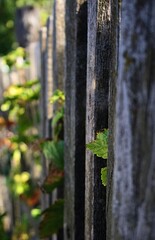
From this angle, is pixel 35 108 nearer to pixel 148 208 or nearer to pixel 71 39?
pixel 71 39

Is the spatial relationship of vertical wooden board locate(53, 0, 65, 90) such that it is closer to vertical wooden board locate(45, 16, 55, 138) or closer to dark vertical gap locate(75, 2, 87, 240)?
vertical wooden board locate(45, 16, 55, 138)

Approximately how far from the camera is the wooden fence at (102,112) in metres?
0.83

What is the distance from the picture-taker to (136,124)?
32.9 inches

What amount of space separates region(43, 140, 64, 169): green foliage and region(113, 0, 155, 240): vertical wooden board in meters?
1.15

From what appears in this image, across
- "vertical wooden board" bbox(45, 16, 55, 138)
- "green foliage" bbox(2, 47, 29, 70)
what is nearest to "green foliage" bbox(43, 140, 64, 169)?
"vertical wooden board" bbox(45, 16, 55, 138)

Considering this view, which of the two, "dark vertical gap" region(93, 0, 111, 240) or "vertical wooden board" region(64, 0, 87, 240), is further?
"vertical wooden board" region(64, 0, 87, 240)

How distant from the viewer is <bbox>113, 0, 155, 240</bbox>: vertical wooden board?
0.81 metres

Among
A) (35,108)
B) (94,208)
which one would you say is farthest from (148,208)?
(35,108)


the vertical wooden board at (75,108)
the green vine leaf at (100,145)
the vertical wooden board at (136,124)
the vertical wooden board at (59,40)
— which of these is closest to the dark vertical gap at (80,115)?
the vertical wooden board at (75,108)

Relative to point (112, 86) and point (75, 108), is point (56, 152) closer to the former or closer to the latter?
point (75, 108)

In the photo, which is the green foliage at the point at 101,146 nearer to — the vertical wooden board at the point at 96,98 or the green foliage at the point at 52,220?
the vertical wooden board at the point at 96,98

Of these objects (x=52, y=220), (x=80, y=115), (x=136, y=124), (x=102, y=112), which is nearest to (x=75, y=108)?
(x=80, y=115)

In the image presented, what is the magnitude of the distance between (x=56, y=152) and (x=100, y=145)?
2.73ft

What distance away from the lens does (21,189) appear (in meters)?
4.12
